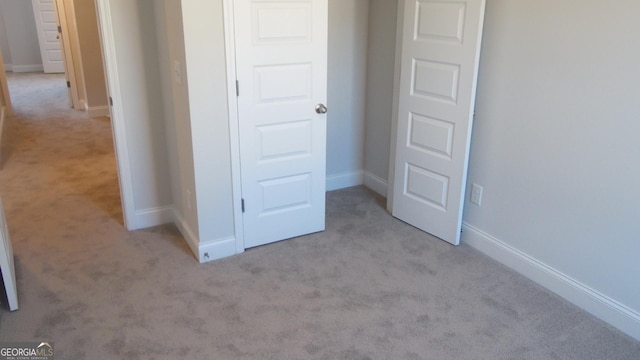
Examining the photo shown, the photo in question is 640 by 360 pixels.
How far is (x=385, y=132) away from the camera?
4.25m

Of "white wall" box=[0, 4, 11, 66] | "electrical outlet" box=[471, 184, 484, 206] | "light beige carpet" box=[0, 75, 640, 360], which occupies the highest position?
"white wall" box=[0, 4, 11, 66]

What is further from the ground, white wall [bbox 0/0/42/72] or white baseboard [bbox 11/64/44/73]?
white wall [bbox 0/0/42/72]

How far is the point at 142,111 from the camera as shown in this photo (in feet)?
11.4

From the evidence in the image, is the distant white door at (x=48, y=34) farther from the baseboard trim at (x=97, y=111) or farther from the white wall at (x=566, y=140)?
the white wall at (x=566, y=140)

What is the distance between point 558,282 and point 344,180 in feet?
6.75

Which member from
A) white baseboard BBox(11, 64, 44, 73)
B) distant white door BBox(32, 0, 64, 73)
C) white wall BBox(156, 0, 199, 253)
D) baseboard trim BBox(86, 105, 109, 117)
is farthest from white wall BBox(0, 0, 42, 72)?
white wall BBox(156, 0, 199, 253)

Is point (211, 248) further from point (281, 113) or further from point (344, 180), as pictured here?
point (344, 180)

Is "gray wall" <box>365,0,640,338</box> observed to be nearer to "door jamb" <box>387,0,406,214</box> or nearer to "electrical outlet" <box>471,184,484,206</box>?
"electrical outlet" <box>471,184,484,206</box>

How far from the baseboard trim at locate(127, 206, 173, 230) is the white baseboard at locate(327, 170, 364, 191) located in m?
1.39

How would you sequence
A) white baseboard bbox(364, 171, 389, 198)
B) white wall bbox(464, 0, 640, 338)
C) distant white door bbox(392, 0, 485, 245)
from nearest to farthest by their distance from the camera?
white wall bbox(464, 0, 640, 338)
distant white door bbox(392, 0, 485, 245)
white baseboard bbox(364, 171, 389, 198)

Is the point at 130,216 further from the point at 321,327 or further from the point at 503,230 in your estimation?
the point at 503,230

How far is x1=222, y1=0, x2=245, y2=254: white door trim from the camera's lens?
2898mm

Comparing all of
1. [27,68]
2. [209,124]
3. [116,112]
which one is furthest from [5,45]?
[209,124]

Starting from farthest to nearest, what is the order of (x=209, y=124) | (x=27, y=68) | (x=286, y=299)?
(x=27, y=68) < (x=209, y=124) < (x=286, y=299)
